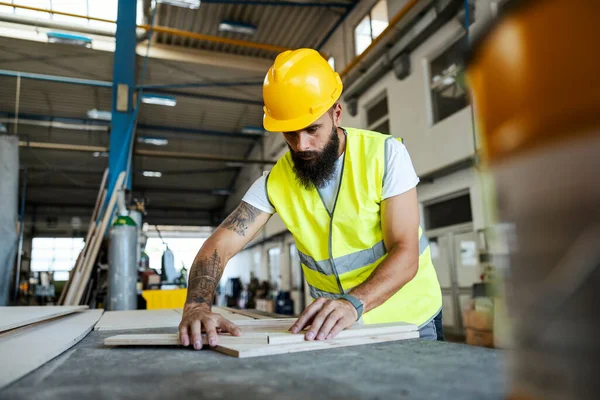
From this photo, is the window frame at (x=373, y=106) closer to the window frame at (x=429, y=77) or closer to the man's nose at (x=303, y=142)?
the window frame at (x=429, y=77)

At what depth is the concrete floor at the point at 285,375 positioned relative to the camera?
74 centimetres

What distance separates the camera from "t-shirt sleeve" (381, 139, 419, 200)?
1.76m

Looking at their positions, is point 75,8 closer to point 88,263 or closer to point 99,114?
point 99,114

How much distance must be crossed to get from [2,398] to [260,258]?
17.3 metres

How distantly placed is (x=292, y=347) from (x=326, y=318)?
0.18 m

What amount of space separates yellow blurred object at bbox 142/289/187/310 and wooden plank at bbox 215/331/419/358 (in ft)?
12.6

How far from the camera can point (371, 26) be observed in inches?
345

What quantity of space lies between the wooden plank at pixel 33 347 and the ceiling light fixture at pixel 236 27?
28.9 ft

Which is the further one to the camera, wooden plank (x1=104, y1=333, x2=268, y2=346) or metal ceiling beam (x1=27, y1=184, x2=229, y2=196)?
metal ceiling beam (x1=27, y1=184, x2=229, y2=196)

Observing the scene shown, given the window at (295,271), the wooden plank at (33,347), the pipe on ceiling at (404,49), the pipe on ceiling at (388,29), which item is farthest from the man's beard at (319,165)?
the window at (295,271)

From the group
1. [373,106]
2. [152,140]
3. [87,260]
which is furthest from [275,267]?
[87,260]

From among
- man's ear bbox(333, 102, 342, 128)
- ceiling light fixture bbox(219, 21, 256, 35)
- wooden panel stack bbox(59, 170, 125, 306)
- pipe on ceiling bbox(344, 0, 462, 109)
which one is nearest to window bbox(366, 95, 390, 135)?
pipe on ceiling bbox(344, 0, 462, 109)

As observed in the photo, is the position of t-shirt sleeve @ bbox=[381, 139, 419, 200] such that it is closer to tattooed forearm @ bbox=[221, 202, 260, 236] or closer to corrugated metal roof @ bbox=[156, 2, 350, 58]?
tattooed forearm @ bbox=[221, 202, 260, 236]

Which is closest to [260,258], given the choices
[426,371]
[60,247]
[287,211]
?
[60,247]
